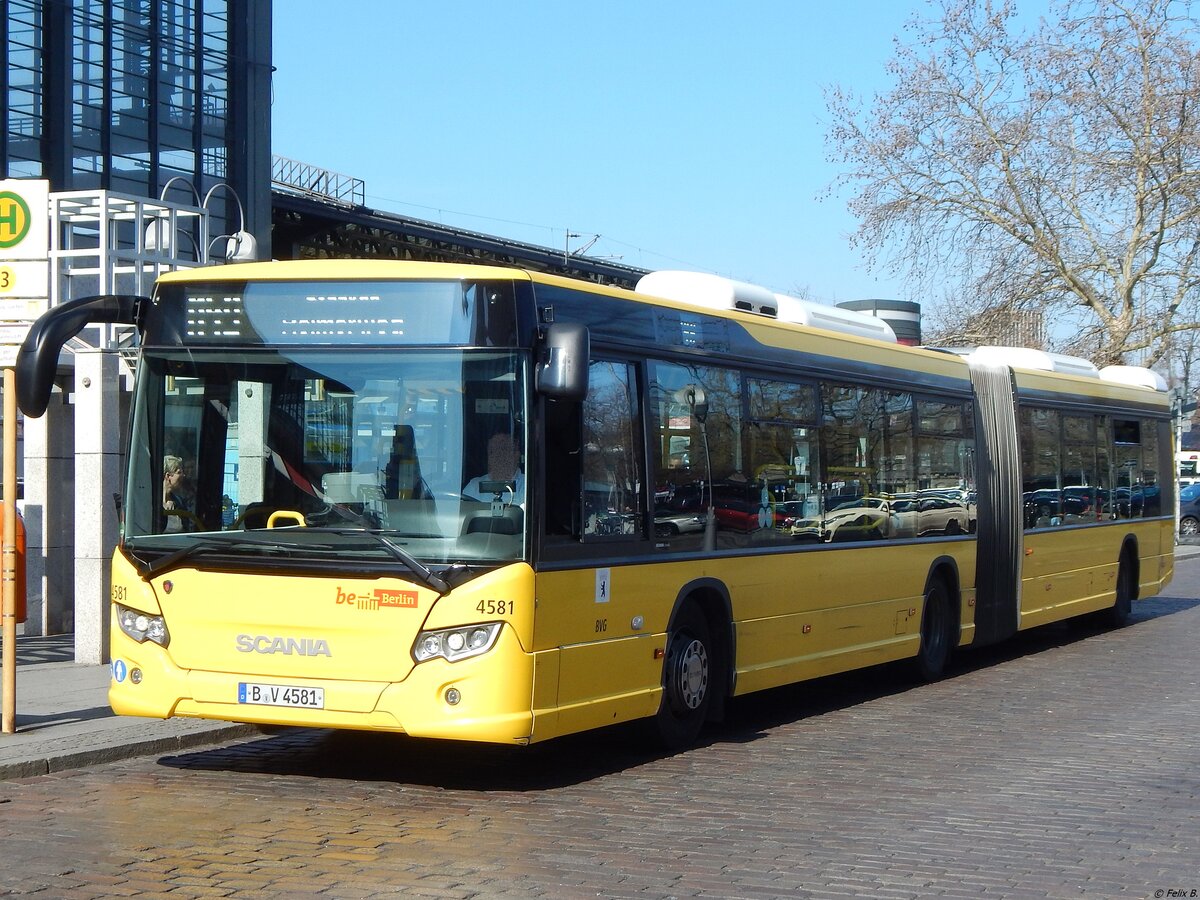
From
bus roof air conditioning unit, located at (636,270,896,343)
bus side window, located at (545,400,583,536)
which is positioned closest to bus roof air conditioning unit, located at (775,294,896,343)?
bus roof air conditioning unit, located at (636,270,896,343)

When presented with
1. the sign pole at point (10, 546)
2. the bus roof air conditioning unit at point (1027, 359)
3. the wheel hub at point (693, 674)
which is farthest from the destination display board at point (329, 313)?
the bus roof air conditioning unit at point (1027, 359)

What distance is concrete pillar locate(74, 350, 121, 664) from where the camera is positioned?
12953mm

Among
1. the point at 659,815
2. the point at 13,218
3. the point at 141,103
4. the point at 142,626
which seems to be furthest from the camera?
the point at 141,103

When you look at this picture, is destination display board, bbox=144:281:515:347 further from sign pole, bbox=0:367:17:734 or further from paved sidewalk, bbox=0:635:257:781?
paved sidewalk, bbox=0:635:257:781

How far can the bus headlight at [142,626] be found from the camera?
8.66 m

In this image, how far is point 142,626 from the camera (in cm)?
873

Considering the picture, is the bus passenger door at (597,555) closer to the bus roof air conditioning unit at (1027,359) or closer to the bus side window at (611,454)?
the bus side window at (611,454)

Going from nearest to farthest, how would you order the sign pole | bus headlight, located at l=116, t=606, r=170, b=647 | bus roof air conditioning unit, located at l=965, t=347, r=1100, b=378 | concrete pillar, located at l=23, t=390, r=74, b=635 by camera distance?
1. bus headlight, located at l=116, t=606, r=170, b=647
2. the sign pole
3. concrete pillar, located at l=23, t=390, r=74, b=635
4. bus roof air conditioning unit, located at l=965, t=347, r=1100, b=378

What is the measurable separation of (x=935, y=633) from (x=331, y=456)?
24.4 ft

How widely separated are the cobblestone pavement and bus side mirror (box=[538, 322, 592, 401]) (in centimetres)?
210

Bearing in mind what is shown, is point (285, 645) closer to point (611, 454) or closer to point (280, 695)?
point (280, 695)

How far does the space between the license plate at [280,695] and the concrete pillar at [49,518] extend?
7.41 m

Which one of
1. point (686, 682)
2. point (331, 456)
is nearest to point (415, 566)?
point (331, 456)

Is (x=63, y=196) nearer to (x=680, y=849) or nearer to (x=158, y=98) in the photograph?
(x=680, y=849)
